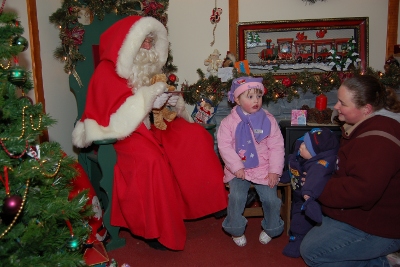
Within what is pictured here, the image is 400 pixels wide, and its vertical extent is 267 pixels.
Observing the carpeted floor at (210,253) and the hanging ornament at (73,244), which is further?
the carpeted floor at (210,253)

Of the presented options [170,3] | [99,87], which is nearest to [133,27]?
[99,87]

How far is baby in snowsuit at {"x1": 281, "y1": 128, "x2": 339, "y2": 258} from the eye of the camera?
2227mm

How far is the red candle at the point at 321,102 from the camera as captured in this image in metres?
3.62

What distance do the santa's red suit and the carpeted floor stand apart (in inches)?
5.9

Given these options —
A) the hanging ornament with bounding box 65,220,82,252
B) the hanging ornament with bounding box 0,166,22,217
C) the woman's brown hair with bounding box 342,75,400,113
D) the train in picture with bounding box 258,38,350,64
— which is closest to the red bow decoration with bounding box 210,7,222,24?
the train in picture with bounding box 258,38,350,64

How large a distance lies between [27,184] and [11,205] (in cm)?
19

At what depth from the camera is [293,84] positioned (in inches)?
152

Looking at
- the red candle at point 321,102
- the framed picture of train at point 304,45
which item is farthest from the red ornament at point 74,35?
the red candle at point 321,102

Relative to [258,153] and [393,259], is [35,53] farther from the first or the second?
[393,259]

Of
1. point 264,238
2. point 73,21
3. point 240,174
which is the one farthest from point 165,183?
point 73,21

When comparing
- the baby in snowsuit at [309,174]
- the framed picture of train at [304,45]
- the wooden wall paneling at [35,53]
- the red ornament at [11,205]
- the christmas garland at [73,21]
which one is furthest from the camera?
the framed picture of train at [304,45]

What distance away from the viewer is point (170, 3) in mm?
4266

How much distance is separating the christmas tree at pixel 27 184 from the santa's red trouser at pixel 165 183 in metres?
0.80

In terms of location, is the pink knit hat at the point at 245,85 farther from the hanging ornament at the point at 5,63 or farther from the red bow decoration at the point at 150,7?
the hanging ornament at the point at 5,63
